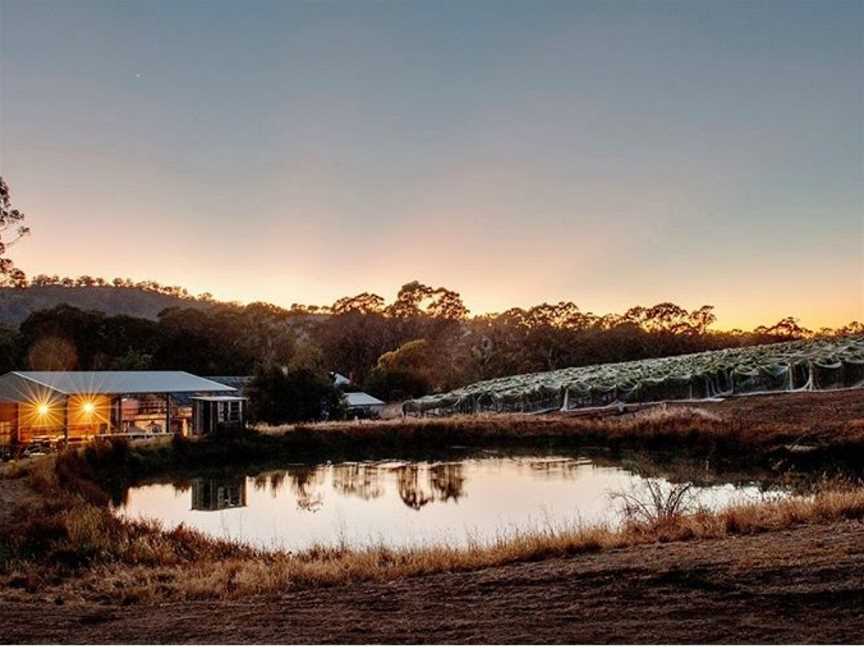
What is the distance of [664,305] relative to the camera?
270ft

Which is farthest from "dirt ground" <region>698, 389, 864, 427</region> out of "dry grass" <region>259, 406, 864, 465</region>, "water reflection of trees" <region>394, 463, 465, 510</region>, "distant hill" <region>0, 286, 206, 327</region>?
"distant hill" <region>0, 286, 206, 327</region>

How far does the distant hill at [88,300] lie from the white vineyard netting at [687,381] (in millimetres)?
73430

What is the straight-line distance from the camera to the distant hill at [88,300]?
106938 mm

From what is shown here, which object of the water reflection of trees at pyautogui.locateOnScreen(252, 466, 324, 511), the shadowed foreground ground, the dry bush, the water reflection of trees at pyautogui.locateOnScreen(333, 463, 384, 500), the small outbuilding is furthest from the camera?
the small outbuilding

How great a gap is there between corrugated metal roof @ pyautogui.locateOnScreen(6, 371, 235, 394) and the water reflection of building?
9.66 m

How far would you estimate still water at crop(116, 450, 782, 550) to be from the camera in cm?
1484

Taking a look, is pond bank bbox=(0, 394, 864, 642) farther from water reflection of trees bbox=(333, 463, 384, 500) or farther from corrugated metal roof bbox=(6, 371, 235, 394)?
corrugated metal roof bbox=(6, 371, 235, 394)

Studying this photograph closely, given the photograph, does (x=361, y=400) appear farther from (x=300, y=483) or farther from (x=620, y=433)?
(x=300, y=483)

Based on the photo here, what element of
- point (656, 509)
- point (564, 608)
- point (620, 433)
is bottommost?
point (656, 509)

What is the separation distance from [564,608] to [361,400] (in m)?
43.4

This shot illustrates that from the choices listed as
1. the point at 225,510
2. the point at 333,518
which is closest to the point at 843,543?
the point at 333,518

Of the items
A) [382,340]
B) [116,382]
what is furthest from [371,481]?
[382,340]

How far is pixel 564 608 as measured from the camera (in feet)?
20.5

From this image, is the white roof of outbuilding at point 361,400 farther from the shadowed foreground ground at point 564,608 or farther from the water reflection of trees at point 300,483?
the shadowed foreground ground at point 564,608
